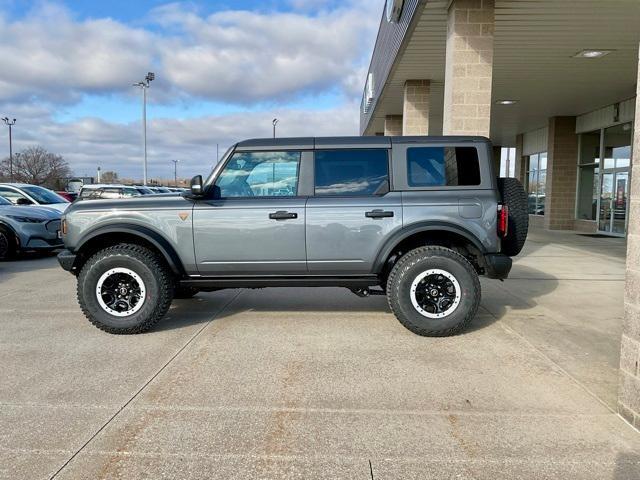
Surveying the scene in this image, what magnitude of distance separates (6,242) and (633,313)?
11.4 meters

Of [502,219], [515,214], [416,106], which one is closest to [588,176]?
[416,106]

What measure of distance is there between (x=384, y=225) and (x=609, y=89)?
12813 millimetres

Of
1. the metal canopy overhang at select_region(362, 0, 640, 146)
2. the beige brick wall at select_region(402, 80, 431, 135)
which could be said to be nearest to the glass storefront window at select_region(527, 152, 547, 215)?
the metal canopy overhang at select_region(362, 0, 640, 146)

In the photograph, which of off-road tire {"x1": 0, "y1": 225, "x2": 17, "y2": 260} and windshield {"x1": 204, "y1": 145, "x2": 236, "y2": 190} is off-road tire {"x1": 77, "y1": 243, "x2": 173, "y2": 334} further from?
off-road tire {"x1": 0, "y1": 225, "x2": 17, "y2": 260}

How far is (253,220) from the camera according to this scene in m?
5.05

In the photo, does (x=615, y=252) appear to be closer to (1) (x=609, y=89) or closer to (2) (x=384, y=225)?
(1) (x=609, y=89)

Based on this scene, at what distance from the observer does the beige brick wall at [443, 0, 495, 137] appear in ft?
27.2

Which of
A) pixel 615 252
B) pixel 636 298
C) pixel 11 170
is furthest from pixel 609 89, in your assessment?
pixel 11 170

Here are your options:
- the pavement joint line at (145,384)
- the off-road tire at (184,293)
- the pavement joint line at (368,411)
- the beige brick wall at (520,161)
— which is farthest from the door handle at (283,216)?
the beige brick wall at (520,161)

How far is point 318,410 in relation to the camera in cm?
340

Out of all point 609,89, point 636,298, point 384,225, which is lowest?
point 636,298

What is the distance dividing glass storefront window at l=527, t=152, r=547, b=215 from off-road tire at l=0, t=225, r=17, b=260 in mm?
19968

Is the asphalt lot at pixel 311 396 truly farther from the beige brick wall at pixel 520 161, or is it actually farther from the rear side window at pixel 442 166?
the beige brick wall at pixel 520 161

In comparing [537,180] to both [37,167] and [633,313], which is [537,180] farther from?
[37,167]
